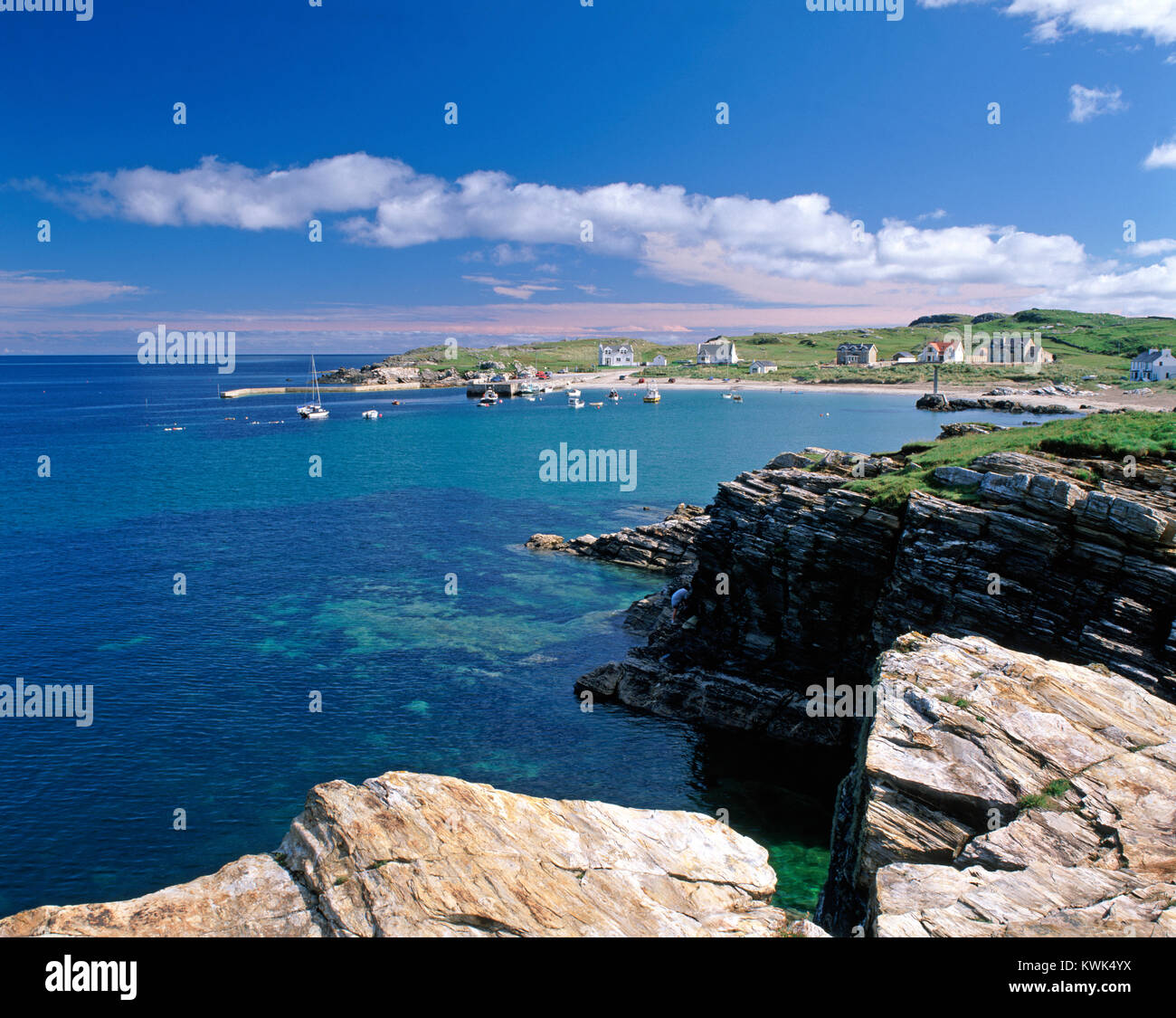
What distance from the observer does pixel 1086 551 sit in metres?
26.4

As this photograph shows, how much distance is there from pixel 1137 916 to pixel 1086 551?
17330 mm

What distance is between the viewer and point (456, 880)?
13.8 metres

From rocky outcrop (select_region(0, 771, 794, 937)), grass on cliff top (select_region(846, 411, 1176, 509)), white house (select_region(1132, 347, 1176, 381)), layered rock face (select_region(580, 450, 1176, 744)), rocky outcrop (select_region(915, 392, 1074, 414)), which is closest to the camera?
rocky outcrop (select_region(0, 771, 794, 937))

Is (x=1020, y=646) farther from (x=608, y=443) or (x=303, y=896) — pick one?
(x=608, y=443)

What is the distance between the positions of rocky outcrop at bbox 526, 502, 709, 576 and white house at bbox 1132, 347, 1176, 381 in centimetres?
15733

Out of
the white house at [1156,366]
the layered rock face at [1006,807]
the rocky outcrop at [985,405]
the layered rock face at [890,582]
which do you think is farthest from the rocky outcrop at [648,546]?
the white house at [1156,366]

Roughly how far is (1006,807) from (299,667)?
36.9 m

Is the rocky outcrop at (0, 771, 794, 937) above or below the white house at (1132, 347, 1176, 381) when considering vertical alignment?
below

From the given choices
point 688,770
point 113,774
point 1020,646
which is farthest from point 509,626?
point 1020,646

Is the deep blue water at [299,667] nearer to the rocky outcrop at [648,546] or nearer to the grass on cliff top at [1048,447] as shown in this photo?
the rocky outcrop at [648,546]

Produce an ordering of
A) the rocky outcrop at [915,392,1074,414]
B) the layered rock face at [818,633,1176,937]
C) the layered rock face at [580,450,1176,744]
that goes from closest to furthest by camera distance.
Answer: the layered rock face at [818,633,1176,937]
the layered rock face at [580,450,1176,744]
the rocky outcrop at [915,392,1074,414]

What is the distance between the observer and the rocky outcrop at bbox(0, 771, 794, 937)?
13.2m

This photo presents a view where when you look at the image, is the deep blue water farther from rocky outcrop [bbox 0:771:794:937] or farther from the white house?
the white house

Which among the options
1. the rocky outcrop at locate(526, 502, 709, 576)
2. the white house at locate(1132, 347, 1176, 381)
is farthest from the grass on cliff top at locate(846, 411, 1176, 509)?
the white house at locate(1132, 347, 1176, 381)
